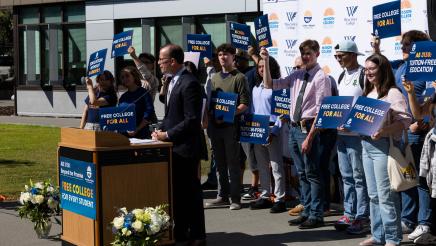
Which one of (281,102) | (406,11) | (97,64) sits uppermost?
(406,11)

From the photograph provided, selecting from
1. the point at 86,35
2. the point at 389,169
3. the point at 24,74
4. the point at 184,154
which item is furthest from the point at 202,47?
the point at 24,74

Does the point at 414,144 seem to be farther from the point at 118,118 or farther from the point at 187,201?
the point at 118,118

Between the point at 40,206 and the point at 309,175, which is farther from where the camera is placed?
the point at 309,175

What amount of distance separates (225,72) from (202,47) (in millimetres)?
798

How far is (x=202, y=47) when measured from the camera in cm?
1114

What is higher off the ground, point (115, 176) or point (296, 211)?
point (115, 176)

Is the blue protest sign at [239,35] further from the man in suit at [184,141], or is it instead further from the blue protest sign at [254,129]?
the man in suit at [184,141]

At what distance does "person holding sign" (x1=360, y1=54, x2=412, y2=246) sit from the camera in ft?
24.7

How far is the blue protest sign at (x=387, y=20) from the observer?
852 centimetres

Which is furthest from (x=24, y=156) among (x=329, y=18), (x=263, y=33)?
(x=329, y=18)

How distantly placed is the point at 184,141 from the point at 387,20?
2.58 meters

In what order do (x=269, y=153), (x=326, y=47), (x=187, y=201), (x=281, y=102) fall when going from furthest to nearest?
(x=326, y=47), (x=269, y=153), (x=281, y=102), (x=187, y=201)

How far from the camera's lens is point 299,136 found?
30.5 ft

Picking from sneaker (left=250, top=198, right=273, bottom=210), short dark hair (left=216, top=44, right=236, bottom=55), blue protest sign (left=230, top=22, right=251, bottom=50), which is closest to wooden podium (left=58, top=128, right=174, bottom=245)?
sneaker (left=250, top=198, right=273, bottom=210)
